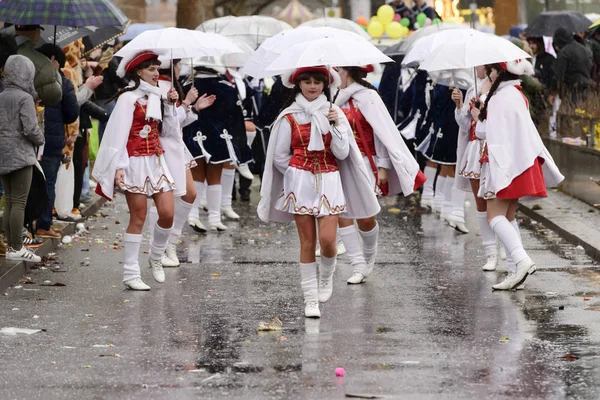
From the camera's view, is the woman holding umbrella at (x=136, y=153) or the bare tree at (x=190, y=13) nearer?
the woman holding umbrella at (x=136, y=153)

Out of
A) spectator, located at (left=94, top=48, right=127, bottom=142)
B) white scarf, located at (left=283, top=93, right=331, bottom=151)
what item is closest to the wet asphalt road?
white scarf, located at (left=283, top=93, right=331, bottom=151)

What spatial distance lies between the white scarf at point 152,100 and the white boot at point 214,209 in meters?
4.55

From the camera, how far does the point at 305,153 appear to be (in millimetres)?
9828

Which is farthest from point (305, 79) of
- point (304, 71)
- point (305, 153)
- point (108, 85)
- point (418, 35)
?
point (418, 35)

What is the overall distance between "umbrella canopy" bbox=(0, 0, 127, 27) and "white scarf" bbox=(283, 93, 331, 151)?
3.18 meters

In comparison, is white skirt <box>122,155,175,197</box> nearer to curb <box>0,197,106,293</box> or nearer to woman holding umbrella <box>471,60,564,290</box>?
curb <box>0,197,106,293</box>

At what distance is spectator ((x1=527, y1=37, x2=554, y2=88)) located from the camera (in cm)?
2080

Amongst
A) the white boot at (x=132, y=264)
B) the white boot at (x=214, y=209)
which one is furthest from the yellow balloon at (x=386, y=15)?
the white boot at (x=132, y=264)

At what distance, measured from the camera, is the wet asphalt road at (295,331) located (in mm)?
7699

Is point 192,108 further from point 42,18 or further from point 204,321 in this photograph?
point 204,321

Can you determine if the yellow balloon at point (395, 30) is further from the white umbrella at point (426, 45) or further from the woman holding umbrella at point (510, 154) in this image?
the woman holding umbrella at point (510, 154)

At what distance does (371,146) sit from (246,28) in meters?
10.1

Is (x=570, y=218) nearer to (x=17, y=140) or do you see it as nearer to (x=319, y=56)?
(x=17, y=140)

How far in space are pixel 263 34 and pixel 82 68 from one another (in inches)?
212
